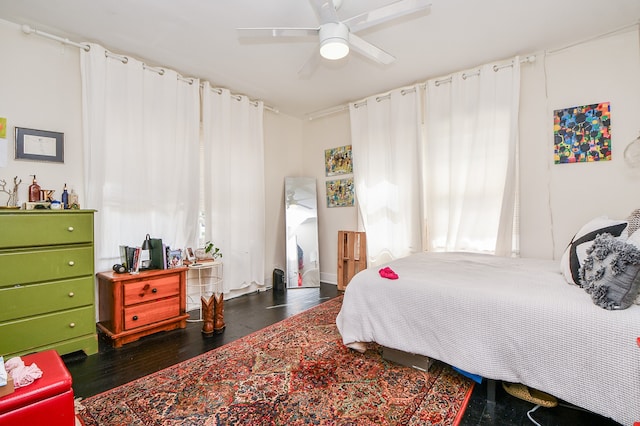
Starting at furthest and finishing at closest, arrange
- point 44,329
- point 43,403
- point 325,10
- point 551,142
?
point 551,142 < point 44,329 < point 325,10 < point 43,403

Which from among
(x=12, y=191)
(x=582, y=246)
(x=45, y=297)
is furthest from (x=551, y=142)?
(x=12, y=191)

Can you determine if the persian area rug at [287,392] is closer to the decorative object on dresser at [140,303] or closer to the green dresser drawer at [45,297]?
the decorative object on dresser at [140,303]

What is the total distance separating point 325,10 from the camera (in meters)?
1.93

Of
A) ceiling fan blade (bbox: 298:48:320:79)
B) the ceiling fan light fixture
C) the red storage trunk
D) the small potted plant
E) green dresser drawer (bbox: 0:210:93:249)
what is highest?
ceiling fan blade (bbox: 298:48:320:79)

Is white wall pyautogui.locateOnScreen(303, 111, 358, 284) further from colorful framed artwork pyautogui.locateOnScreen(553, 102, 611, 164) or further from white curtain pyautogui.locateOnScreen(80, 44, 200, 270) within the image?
colorful framed artwork pyautogui.locateOnScreen(553, 102, 611, 164)

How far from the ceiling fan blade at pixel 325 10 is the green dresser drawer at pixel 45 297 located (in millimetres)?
2584

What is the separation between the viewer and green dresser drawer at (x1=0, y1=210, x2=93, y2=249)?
2021 millimetres

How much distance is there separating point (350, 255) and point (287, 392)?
97.7 inches

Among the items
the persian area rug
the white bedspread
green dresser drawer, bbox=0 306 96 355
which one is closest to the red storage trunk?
the persian area rug

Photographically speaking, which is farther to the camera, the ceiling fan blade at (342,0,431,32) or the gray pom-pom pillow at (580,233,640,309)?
the ceiling fan blade at (342,0,431,32)

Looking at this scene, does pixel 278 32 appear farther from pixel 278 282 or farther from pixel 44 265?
pixel 278 282

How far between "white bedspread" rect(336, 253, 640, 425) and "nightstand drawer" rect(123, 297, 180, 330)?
162 cm

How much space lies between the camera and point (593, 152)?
8.95ft

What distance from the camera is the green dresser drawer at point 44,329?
201 cm
